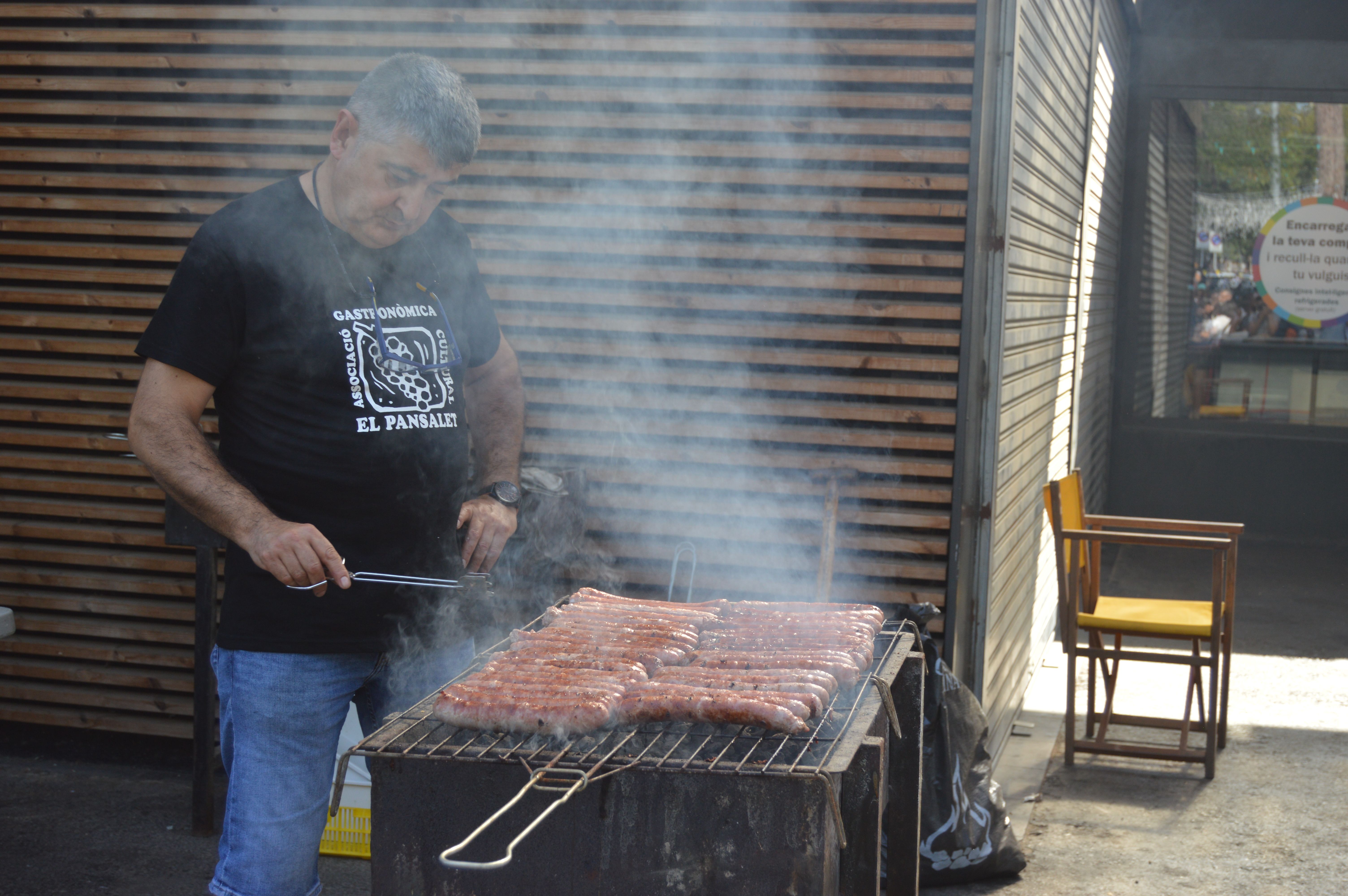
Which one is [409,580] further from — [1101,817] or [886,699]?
[1101,817]

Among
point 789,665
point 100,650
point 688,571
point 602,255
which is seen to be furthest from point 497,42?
point 100,650

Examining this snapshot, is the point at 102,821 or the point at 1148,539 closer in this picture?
the point at 102,821

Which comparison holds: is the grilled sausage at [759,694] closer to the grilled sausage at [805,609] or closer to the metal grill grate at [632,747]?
the metal grill grate at [632,747]

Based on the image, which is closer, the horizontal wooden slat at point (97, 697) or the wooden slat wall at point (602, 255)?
the wooden slat wall at point (602, 255)

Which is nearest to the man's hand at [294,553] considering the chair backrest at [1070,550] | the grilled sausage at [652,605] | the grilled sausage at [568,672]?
the grilled sausage at [568,672]

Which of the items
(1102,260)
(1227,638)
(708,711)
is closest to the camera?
(708,711)

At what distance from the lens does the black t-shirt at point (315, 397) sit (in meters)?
2.87

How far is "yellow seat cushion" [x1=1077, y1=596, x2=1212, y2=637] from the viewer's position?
5805 millimetres

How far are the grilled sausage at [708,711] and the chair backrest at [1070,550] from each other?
319 cm

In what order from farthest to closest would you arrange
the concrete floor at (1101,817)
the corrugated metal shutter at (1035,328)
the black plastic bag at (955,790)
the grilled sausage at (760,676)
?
1. the corrugated metal shutter at (1035,328)
2. the concrete floor at (1101,817)
3. the black plastic bag at (955,790)
4. the grilled sausage at (760,676)

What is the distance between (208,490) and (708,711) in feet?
4.17

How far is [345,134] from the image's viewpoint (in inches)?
117

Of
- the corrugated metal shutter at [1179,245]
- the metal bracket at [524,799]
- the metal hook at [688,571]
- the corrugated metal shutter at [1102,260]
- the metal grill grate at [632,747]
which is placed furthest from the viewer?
the corrugated metal shutter at [1179,245]

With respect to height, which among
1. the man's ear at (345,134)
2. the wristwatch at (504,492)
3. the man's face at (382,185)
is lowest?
the wristwatch at (504,492)
